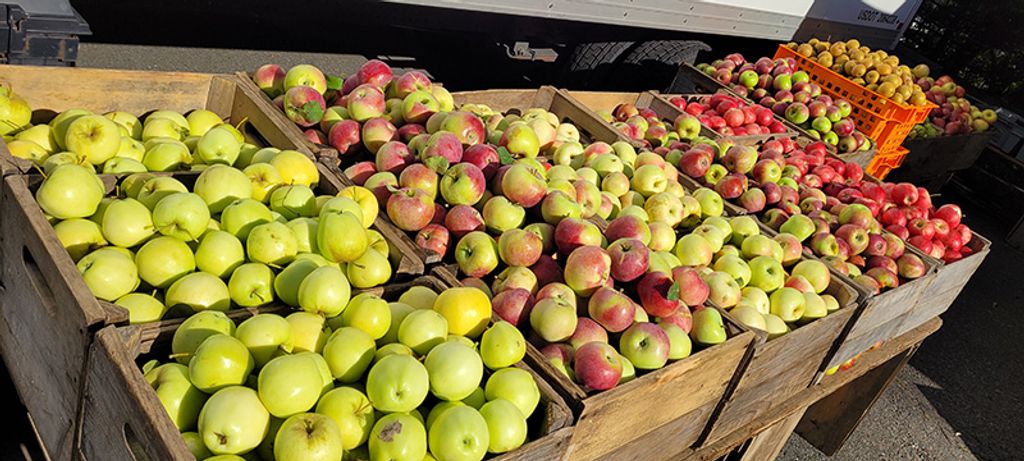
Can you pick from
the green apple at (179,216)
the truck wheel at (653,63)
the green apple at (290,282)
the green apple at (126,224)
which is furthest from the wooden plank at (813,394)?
the truck wheel at (653,63)

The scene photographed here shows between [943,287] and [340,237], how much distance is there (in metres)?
3.10

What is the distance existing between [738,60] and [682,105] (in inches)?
54.3

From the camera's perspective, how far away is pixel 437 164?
261cm

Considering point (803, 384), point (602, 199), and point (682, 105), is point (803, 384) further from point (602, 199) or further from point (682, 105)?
point (682, 105)

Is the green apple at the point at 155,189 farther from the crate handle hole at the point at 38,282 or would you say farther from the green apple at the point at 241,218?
the crate handle hole at the point at 38,282

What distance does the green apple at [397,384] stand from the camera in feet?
5.32

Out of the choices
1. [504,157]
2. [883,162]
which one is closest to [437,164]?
[504,157]

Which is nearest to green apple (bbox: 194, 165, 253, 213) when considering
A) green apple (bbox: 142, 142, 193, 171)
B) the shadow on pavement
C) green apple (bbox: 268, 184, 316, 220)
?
green apple (bbox: 268, 184, 316, 220)

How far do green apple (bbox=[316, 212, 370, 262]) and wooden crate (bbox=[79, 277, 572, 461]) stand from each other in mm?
276

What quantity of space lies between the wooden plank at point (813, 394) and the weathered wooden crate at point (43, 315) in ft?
6.44

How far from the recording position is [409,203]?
244cm

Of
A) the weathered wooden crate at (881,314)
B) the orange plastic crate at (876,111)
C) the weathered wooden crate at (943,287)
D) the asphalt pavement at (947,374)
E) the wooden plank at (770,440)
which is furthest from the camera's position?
the orange plastic crate at (876,111)

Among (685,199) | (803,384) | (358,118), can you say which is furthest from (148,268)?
(803,384)

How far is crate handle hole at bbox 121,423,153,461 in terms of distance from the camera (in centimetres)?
149
